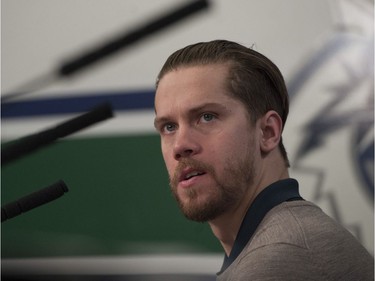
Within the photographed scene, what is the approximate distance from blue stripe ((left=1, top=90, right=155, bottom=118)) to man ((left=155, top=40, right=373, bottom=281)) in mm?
352

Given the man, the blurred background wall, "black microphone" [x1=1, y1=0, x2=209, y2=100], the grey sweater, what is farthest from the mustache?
"black microphone" [x1=1, y1=0, x2=209, y2=100]

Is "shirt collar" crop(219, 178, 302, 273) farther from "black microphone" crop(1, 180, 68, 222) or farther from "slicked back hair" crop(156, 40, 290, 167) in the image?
"black microphone" crop(1, 180, 68, 222)

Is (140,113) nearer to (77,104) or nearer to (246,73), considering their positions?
(77,104)

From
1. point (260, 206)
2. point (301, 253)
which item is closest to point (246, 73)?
point (260, 206)

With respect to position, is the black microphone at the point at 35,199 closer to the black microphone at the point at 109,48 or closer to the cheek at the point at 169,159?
the cheek at the point at 169,159

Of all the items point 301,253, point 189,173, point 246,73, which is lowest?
point 301,253

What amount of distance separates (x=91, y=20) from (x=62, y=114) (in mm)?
198

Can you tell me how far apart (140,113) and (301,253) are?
2.13ft

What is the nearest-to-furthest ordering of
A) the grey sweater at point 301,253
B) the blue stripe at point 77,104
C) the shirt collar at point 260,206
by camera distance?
1. the grey sweater at point 301,253
2. the shirt collar at point 260,206
3. the blue stripe at point 77,104

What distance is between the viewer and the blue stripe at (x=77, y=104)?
117 centimetres

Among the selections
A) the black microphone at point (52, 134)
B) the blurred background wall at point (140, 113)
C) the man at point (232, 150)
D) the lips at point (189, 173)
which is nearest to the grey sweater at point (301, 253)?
the man at point (232, 150)

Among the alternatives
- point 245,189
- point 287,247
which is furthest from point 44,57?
point 287,247

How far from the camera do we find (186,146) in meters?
0.73

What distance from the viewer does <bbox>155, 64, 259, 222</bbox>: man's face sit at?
0.73 m
